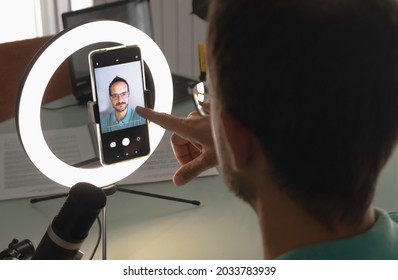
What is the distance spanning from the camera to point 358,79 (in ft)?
1.75

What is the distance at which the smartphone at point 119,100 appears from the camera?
2.62 ft

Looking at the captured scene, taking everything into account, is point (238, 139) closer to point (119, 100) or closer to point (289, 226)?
point (289, 226)

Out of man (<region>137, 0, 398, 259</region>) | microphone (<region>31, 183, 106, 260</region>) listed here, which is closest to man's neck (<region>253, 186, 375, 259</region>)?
man (<region>137, 0, 398, 259</region>)

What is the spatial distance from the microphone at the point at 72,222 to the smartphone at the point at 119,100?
0.47ft

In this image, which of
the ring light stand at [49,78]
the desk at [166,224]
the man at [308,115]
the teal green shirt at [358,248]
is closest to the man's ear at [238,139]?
the man at [308,115]

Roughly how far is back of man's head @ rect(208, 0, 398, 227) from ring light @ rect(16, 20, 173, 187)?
0.71ft

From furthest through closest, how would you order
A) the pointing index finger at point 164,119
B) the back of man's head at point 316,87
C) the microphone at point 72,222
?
1. the pointing index finger at point 164,119
2. the microphone at point 72,222
3. the back of man's head at point 316,87

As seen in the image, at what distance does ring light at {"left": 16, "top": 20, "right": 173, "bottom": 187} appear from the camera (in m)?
0.70

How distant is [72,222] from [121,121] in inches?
7.5

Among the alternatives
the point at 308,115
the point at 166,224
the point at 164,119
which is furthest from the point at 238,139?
the point at 166,224

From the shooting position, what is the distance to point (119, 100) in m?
Result: 0.81

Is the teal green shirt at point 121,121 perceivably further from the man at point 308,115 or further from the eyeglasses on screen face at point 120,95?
the man at point 308,115
